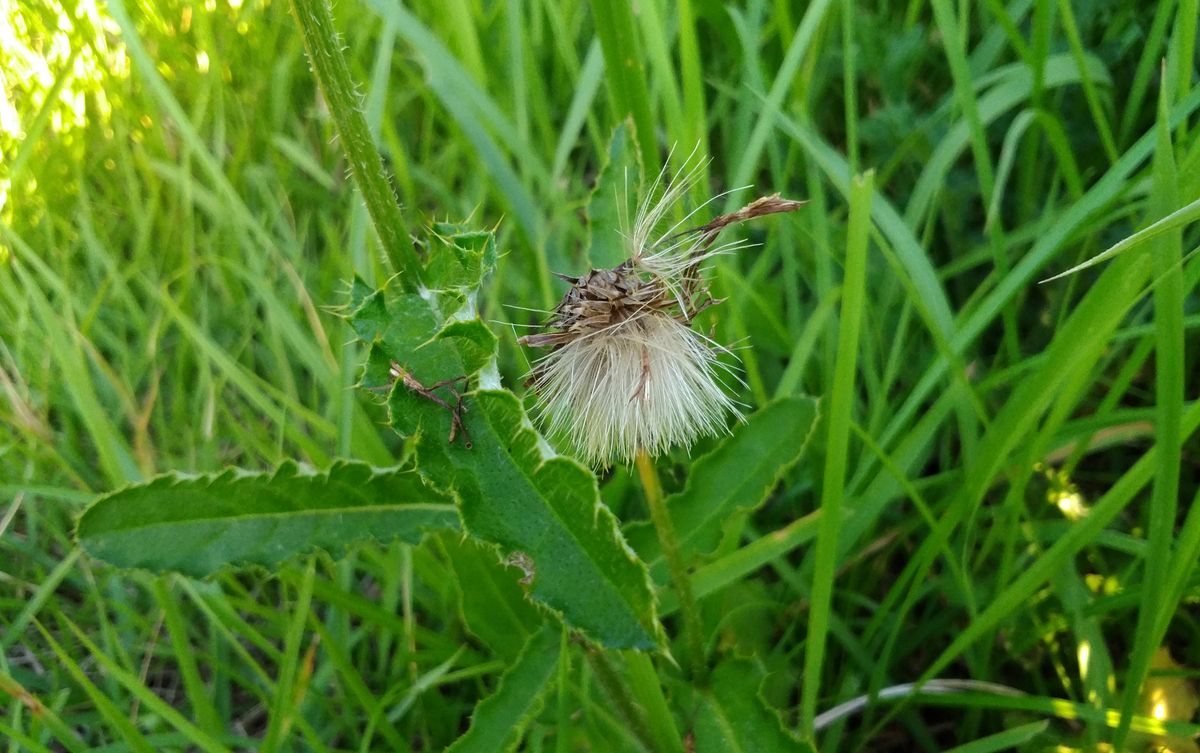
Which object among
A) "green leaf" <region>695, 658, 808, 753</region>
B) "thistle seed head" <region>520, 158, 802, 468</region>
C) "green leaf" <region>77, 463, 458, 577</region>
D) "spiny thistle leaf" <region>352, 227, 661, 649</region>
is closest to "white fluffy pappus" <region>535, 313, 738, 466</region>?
"thistle seed head" <region>520, 158, 802, 468</region>

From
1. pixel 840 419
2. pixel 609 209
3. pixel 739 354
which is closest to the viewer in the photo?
pixel 840 419

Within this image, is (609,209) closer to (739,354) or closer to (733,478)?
(733,478)

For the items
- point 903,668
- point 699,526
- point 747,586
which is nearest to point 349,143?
point 699,526

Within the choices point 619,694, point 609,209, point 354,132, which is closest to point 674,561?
point 619,694

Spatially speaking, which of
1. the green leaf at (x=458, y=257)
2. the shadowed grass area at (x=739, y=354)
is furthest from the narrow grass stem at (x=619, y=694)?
the green leaf at (x=458, y=257)

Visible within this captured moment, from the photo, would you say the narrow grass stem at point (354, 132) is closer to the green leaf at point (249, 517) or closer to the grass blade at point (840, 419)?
the green leaf at point (249, 517)

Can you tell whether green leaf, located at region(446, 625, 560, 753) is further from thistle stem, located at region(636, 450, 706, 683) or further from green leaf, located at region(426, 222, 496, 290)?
green leaf, located at region(426, 222, 496, 290)
